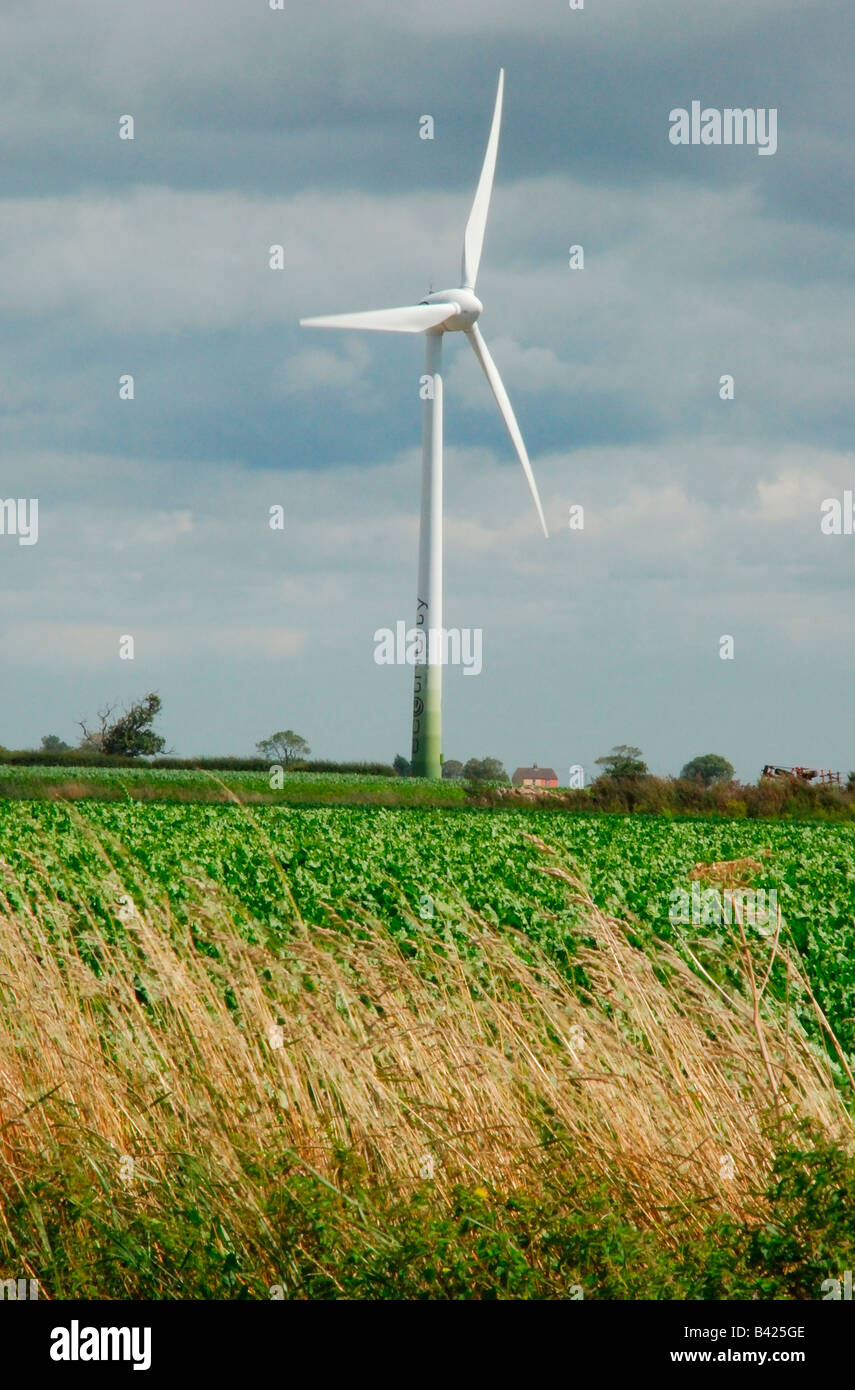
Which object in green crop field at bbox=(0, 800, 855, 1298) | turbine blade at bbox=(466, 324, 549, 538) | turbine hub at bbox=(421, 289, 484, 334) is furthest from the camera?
turbine hub at bbox=(421, 289, 484, 334)

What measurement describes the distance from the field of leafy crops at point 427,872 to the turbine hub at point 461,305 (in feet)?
107

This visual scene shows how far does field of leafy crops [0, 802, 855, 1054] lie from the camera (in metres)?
12.0

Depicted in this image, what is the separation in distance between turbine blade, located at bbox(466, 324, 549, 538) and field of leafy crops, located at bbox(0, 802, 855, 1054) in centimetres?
2232

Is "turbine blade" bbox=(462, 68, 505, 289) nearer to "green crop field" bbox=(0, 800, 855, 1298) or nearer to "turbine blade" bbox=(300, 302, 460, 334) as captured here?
"turbine blade" bbox=(300, 302, 460, 334)

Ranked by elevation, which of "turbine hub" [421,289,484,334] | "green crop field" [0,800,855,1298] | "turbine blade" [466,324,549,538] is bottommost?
"green crop field" [0,800,855,1298]

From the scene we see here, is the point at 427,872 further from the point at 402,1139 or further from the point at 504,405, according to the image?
the point at 504,405

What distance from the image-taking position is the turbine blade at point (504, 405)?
47312mm
